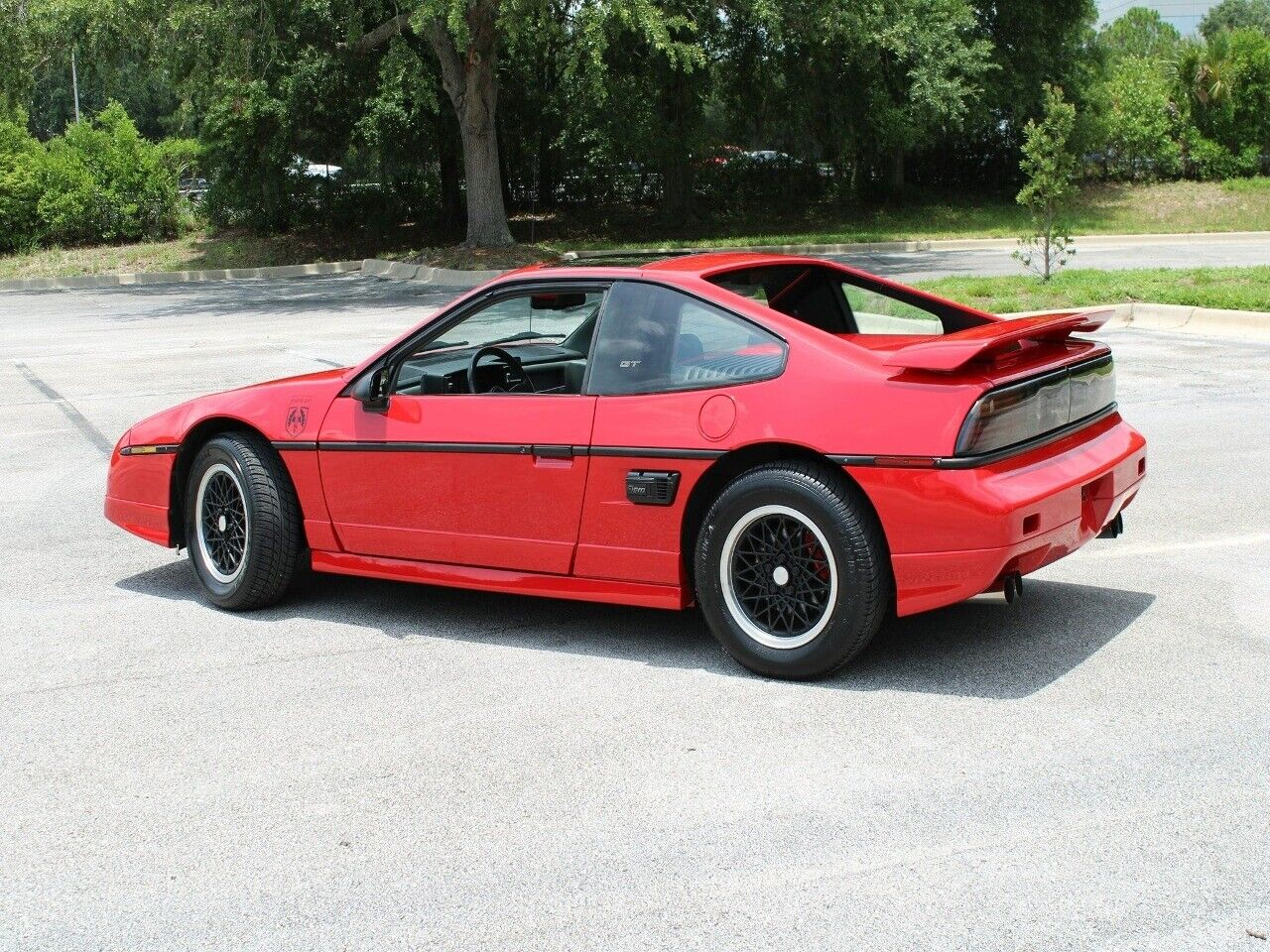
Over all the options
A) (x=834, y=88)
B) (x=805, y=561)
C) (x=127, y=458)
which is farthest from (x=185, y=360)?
(x=834, y=88)

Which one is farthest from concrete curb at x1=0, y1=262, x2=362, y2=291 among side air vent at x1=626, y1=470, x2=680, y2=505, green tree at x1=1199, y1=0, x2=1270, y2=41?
green tree at x1=1199, y1=0, x2=1270, y2=41

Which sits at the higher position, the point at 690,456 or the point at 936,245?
the point at 936,245

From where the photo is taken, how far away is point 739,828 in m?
3.79

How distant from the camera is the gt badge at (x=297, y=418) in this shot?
5.99 metres

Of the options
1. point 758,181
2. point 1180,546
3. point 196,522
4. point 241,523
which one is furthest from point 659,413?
point 758,181

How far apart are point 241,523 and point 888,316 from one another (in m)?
2.92

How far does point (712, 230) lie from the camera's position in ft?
119

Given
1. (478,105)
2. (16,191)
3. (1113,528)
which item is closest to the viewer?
(1113,528)

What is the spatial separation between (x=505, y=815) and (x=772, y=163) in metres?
37.7

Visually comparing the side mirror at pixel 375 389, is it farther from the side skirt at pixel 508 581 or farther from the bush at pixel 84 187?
the bush at pixel 84 187

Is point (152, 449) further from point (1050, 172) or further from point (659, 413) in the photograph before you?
point (1050, 172)

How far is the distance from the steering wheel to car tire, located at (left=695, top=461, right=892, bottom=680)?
127 cm

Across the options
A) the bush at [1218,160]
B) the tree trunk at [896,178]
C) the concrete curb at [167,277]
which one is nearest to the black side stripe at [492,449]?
the concrete curb at [167,277]

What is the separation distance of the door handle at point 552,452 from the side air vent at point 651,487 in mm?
262
